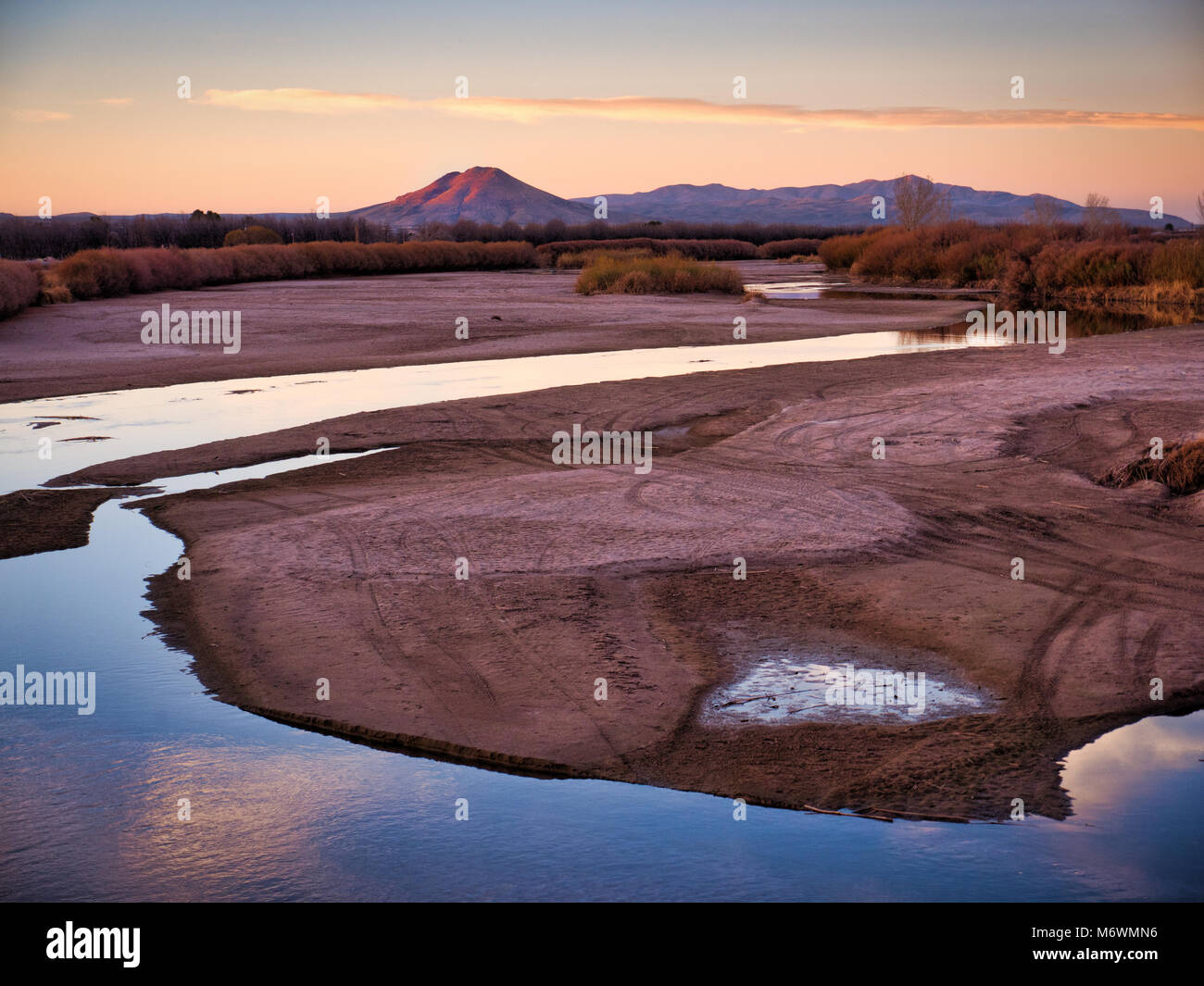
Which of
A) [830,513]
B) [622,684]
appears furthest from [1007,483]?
[622,684]

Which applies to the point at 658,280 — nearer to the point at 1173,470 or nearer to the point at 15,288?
the point at 15,288

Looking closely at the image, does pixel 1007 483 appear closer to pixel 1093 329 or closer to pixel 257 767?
pixel 257 767

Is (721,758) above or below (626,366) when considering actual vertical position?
below

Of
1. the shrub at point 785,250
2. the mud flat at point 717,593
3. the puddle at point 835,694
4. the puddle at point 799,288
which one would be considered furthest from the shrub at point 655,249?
the puddle at point 835,694

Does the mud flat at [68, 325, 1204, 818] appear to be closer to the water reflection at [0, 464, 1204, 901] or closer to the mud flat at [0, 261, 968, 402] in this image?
the water reflection at [0, 464, 1204, 901]

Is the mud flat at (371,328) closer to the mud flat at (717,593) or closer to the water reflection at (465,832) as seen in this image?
the mud flat at (717,593)

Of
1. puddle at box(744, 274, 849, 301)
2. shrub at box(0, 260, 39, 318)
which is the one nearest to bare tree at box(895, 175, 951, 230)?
puddle at box(744, 274, 849, 301)

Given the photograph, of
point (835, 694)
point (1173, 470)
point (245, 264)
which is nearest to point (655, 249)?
point (245, 264)
